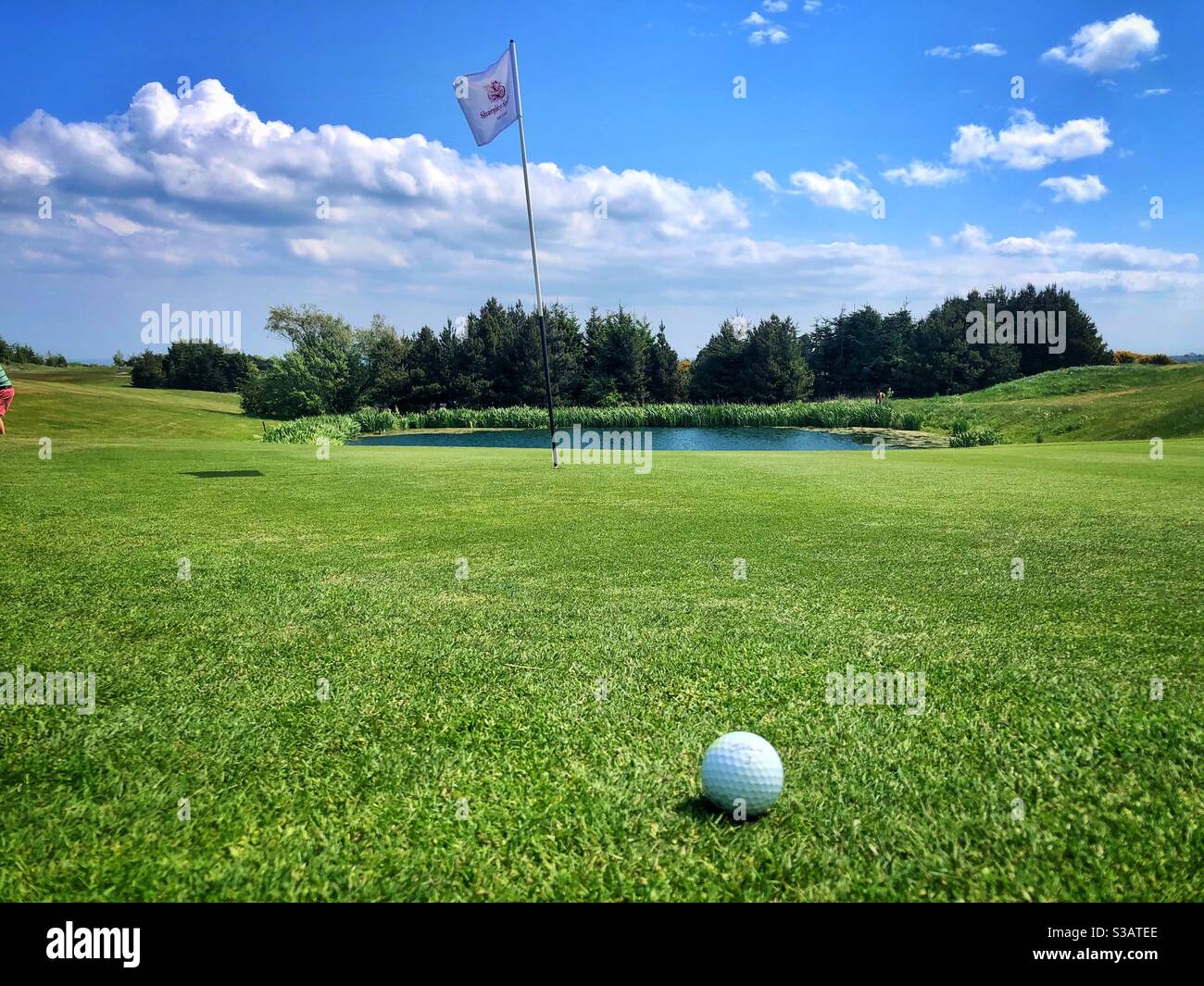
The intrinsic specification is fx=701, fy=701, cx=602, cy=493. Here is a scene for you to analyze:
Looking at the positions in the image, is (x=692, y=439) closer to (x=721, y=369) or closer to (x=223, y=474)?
(x=721, y=369)

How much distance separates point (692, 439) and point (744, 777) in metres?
41.1

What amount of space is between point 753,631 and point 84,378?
8085 centimetres

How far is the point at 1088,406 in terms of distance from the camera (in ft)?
128

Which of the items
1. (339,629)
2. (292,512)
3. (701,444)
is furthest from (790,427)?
(339,629)

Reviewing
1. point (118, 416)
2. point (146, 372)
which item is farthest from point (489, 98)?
point (146, 372)

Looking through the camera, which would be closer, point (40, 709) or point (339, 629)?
point (40, 709)

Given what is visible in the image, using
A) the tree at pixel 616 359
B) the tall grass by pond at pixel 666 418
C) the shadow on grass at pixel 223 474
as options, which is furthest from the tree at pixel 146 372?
the shadow on grass at pixel 223 474

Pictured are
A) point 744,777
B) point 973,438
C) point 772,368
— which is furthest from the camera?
point 772,368

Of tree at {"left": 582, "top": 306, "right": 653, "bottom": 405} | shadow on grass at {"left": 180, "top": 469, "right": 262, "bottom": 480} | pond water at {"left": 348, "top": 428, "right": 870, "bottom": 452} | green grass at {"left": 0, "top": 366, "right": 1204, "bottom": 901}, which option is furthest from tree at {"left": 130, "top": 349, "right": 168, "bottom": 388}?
green grass at {"left": 0, "top": 366, "right": 1204, "bottom": 901}

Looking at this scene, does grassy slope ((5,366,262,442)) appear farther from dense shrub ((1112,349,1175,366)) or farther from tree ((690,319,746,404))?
dense shrub ((1112,349,1175,366))

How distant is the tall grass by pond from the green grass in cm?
4285

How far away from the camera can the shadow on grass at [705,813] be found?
2.78 m
